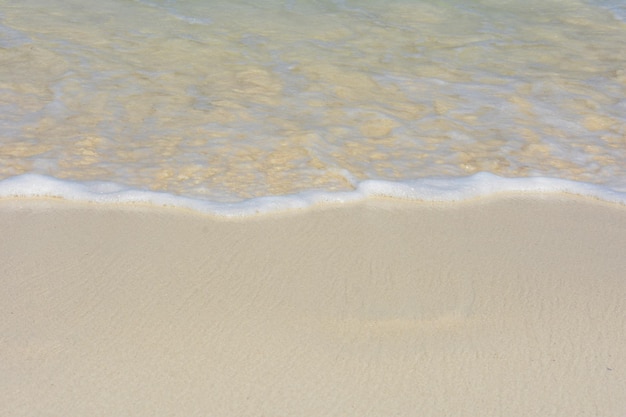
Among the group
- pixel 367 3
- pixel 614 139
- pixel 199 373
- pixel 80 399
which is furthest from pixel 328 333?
pixel 367 3

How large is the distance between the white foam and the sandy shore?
0.09 meters

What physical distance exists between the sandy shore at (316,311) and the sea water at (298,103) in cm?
29

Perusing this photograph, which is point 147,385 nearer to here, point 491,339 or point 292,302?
point 292,302

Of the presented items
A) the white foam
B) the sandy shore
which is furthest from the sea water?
the sandy shore

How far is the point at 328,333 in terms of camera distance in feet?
8.08

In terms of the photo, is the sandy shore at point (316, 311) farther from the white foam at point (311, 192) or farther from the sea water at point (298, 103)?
the sea water at point (298, 103)

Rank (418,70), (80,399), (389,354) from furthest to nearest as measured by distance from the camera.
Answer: (418,70) → (389,354) → (80,399)

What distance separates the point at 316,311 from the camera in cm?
257

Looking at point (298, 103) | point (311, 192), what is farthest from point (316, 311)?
point (298, 103)

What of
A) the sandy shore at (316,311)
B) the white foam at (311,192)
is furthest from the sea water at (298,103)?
the sandy shore at (316,311)

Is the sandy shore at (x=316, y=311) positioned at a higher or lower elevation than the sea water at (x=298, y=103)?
higher

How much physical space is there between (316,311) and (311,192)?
0.93 m

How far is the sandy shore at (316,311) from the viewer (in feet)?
7.18

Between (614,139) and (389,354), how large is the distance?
8.19 ft
